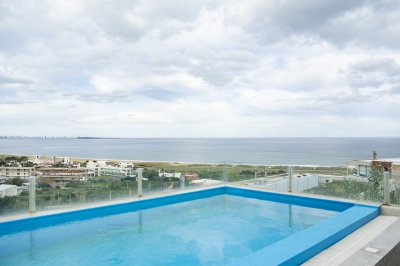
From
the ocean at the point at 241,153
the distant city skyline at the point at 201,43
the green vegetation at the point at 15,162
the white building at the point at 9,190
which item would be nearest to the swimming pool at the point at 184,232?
the white building at the point at 9,190

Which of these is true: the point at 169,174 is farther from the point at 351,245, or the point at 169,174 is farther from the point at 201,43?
the point at 201,43

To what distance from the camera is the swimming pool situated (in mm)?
4688

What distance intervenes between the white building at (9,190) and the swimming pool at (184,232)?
1.88 ft

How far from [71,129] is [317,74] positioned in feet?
116

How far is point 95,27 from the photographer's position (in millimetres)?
10297

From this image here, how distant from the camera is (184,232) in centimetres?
622

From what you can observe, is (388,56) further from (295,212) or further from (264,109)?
(264,109)

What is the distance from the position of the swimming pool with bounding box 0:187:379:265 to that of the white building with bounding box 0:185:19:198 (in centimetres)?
57

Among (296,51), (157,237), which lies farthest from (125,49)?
(157,237)

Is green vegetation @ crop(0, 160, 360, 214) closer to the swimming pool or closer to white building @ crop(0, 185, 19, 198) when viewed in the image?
white building @ crop(0, 185, 19, 198)

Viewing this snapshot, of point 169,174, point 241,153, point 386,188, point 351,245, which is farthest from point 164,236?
point 241,153

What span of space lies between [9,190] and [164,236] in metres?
3.17

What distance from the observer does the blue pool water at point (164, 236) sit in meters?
4.89

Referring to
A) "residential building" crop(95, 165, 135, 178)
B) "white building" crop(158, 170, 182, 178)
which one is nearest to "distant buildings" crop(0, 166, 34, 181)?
"residential building" crop(95, 165, 135, 178)
